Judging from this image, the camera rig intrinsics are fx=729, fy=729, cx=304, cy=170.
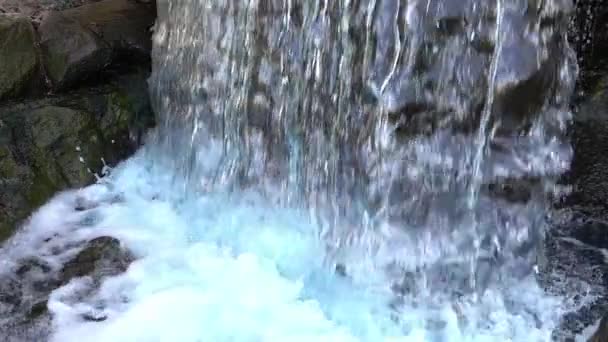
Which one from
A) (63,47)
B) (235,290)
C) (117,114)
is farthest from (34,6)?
(235,290)

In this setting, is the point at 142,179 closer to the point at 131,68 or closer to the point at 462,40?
the point at 131,68

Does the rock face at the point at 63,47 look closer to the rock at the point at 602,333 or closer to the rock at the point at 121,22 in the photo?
the rock at the point at 121,22

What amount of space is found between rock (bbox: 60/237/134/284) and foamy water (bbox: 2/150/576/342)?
5 cm

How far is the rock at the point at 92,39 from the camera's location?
14.2ft

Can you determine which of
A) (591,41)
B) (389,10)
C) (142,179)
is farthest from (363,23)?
(142,179)

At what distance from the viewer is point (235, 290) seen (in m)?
3.56

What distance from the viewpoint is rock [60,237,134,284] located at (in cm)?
364

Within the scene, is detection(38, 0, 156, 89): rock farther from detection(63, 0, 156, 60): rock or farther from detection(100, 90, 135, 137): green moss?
detection(100, 90, 135, 137): green moss

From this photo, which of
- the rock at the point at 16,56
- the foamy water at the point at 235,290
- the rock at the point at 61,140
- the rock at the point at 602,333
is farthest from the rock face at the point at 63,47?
the rock at the point at 602,333

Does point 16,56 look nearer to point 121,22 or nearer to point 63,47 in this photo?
point 63,47

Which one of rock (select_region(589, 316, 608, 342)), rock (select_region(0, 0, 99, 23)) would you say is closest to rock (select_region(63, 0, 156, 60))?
rock (select_region(0, 0, 99, 23))

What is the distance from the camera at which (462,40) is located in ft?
10.4

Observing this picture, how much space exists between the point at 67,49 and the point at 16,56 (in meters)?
0.29

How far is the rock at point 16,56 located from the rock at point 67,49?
0.08m
